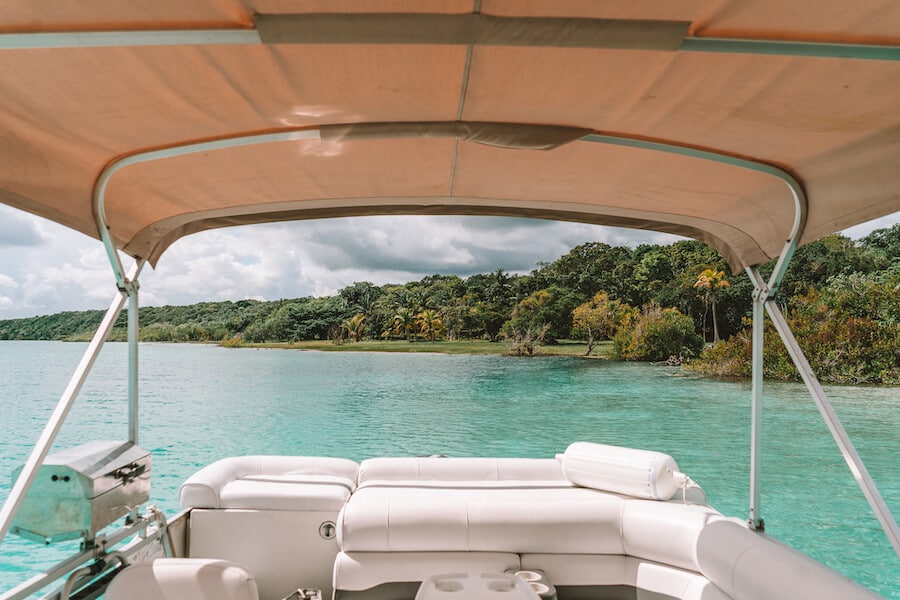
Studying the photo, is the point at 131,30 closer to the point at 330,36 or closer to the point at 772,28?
the point at 330,36

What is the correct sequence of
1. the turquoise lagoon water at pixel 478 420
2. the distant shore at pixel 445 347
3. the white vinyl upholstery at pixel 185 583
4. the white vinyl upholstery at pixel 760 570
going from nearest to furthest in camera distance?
the white vinyl upholstery at pixel 185 583, the white vinyl upholstery at pixel 760 570, the turquoise lagoon water at pixel 478 420, the distant shore at pixel 445 347

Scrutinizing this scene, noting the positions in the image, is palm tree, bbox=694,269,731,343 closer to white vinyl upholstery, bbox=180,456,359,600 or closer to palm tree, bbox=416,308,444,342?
palm tree, bbox=416,308,444,342

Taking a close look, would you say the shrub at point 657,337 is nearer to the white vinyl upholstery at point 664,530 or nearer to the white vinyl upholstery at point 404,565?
the white vinyl upholstery at point 664,530

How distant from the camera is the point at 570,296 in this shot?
2423 cm

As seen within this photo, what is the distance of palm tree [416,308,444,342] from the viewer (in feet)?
85.1

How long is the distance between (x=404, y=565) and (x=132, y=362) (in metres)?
1.26

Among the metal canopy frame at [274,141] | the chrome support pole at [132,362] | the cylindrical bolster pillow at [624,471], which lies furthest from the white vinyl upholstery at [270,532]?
the cylindrical bolster pillow at [624,471]

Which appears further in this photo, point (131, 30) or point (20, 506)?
point (20, 506)

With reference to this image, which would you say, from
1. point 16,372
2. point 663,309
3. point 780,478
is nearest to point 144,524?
point 780,478

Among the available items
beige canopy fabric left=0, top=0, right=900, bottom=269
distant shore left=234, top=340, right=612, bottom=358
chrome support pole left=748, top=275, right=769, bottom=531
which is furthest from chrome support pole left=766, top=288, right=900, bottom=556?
distant shore left=234, top=340, right=612, bottom=358

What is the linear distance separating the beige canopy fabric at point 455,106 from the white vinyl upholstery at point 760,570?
39.0 inches

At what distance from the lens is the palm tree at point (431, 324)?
85.1 ft

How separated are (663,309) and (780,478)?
8903 mm

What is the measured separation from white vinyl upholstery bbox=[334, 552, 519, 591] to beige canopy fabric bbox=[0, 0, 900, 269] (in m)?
1.39
